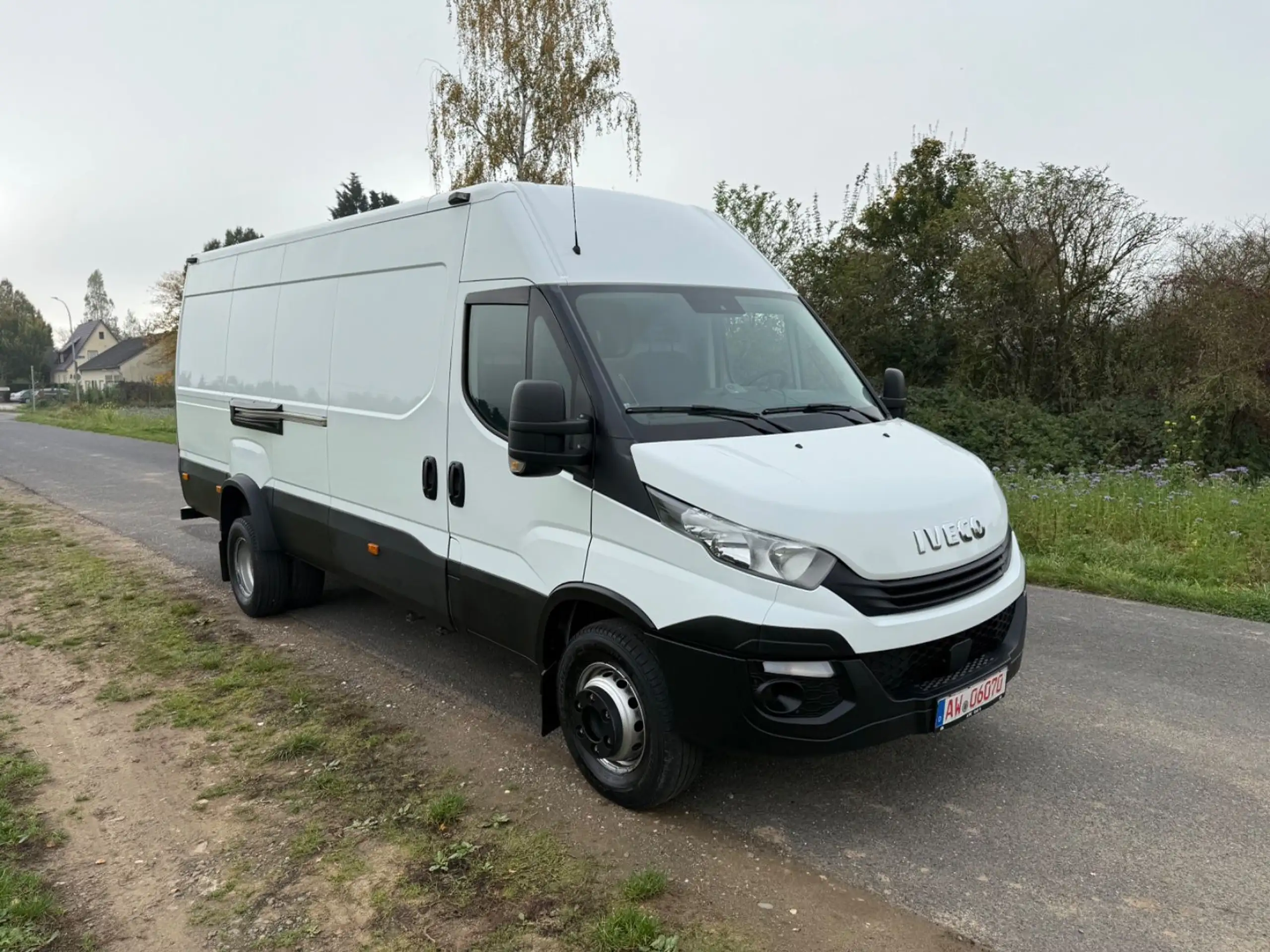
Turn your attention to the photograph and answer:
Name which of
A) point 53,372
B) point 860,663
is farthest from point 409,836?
point 53,372

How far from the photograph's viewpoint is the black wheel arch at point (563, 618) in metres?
3.60

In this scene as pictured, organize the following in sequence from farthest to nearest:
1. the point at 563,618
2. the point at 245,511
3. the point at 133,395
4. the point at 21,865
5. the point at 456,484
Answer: the point at 133,395 < the point at 245,511 < the point at 456,484 < the point at 563,618 < the point at 21,865

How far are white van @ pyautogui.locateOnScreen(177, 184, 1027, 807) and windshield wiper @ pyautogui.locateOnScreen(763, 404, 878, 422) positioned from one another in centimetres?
2

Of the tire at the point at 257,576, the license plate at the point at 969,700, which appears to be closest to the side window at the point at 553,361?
the license plate at the point at 969,700

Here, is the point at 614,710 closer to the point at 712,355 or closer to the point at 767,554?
the point at 767,554

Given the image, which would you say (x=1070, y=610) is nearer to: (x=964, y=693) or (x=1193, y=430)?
(x=964, y=693)

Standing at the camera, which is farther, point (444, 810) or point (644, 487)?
point (444, 810)

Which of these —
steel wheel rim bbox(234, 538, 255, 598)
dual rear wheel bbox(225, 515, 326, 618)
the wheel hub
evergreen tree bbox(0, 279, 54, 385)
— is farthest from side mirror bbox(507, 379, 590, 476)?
evergreen tree bbox(0, 279, 54, 385)

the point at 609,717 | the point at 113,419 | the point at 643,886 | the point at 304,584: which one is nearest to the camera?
the point at 643,886

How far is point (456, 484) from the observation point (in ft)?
14.5

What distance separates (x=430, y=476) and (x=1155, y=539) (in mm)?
6543

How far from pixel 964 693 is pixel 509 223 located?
284 centimetres

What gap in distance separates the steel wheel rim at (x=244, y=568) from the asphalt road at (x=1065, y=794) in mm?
1025

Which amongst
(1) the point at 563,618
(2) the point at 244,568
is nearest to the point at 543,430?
(1) the point at 563,618
